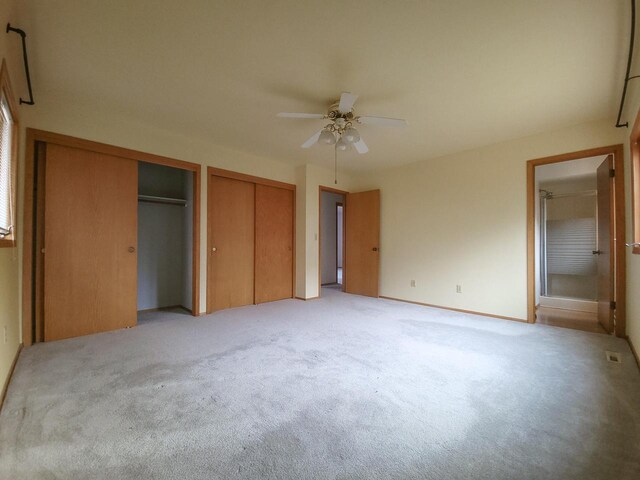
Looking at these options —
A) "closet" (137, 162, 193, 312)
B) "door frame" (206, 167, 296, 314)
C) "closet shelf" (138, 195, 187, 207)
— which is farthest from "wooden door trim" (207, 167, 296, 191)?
"closet shelf" (138, 195, 187, 207)

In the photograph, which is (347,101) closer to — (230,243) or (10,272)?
(230,243)

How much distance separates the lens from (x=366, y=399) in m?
1.73

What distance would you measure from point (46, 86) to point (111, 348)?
243cm

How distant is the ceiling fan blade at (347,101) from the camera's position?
2.20 metres

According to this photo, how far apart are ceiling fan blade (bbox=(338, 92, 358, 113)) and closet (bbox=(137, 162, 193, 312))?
2.55m

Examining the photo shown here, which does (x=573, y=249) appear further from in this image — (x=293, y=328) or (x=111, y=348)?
(x=111, y=348)

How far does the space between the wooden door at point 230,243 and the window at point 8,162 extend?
6.21ft

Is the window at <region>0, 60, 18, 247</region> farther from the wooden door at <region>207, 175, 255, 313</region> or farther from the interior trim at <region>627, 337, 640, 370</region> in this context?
the interior trim at <region>627, 337, 640, 370</region>

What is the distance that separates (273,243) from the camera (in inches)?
186

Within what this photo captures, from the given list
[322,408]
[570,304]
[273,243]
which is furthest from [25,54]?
[570,304]

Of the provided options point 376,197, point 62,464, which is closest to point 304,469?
point 62,464

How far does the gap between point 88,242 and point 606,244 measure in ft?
19.1

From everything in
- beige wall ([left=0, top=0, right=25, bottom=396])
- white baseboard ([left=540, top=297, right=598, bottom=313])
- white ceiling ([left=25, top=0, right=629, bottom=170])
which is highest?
white ceiling ([left=25, top=0, right=629, bottom=170])

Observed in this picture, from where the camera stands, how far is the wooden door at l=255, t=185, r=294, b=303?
4559 mm
